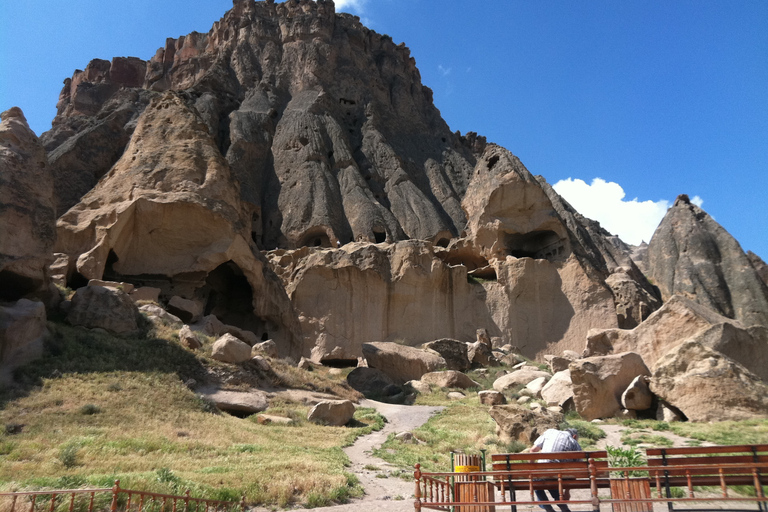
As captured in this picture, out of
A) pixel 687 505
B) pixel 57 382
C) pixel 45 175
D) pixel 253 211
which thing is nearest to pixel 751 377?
pixel 687 505

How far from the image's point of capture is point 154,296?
2189cm

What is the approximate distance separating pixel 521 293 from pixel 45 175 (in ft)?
80.3

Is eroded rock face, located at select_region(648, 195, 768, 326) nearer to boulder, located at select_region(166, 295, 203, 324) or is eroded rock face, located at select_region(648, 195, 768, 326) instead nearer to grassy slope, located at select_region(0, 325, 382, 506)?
boulder, located at select_region(166, 295, 203, 324)

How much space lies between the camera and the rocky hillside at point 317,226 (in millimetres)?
17609

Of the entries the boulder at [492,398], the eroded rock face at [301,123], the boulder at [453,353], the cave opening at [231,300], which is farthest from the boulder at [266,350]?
the eroded rock face at [301,123]

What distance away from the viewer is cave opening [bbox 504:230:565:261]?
33562mm

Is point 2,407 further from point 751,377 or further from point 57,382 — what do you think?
point 751,377

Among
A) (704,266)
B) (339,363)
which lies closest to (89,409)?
(339,363)

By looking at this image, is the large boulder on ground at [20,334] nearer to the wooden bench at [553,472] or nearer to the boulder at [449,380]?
the wooden bench at [553,472]

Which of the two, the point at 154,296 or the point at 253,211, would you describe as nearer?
the point at 154,296

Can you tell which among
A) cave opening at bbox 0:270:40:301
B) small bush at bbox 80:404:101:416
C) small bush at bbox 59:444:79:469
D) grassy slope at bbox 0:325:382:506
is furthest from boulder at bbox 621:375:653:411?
cave opening at bbox 0:270:40:301

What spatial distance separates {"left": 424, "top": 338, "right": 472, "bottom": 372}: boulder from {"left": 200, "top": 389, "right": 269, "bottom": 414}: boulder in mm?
11888

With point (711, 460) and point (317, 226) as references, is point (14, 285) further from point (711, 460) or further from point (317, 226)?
point (317, 226)

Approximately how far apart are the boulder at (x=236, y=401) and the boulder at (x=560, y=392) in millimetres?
8010
